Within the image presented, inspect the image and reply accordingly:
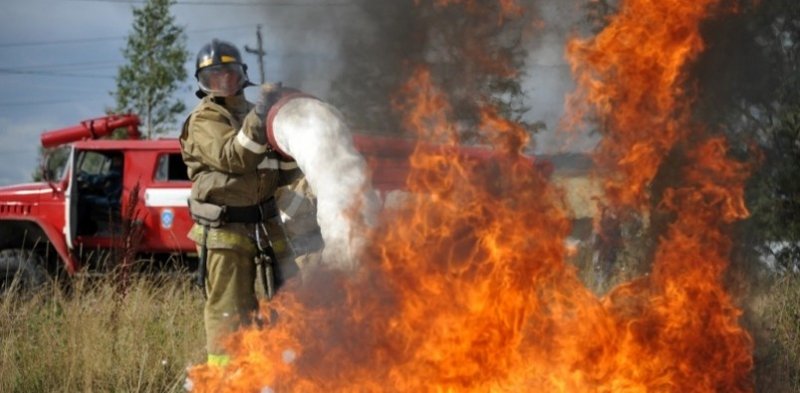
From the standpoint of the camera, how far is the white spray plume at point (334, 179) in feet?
11.2

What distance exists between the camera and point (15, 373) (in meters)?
5.06

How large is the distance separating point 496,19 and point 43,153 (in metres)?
8.19

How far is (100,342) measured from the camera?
5504mm

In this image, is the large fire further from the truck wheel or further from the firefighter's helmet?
the truck wheel

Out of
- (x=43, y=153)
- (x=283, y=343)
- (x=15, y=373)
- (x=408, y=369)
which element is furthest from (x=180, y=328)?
(x=43, y=153)

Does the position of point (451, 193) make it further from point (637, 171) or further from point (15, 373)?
point (15, 373)

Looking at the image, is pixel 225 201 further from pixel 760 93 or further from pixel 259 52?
pixel 760 93

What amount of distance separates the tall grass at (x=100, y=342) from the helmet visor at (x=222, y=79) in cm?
159

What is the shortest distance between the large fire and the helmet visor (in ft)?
3.56

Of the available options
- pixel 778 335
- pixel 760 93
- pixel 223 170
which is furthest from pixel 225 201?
pixel 778 335

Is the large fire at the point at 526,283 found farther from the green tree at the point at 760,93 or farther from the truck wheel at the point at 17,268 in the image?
the truck wheel at the point at 17,268

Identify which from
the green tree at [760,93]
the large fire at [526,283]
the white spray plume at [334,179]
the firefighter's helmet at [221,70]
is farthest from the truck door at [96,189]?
the white spray plume at [334,179]

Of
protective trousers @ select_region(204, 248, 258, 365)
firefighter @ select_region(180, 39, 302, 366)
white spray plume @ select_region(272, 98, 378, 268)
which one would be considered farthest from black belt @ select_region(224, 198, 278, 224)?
white spray plume @ select_region(272, 98, 378, 268)

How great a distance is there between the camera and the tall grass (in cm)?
511
